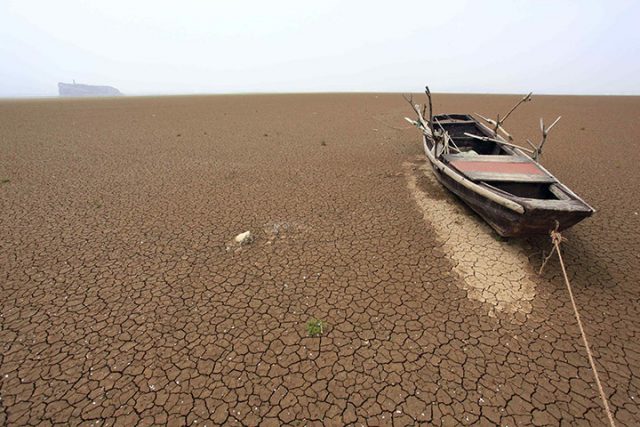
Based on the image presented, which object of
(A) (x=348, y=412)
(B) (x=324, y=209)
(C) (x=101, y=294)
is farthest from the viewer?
(B) (x=324, y=209)

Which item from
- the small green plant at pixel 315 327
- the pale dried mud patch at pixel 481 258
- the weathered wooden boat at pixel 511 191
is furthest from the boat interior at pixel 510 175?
the small green plant at pixel 315 327

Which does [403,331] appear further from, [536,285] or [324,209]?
[324,209]

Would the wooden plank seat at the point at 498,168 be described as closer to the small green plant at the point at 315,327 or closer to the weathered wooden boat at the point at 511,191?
the weathered wooden boat at the point at 511,191

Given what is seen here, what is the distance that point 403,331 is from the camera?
13.7 ft

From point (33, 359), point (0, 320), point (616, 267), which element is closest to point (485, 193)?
point (616, 267)

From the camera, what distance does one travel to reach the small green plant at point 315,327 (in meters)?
4.13

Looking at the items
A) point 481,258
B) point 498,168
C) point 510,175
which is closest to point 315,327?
point 481,258

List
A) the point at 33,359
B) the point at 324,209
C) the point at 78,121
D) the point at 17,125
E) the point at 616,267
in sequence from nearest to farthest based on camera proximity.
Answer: the point at 33,359, the point at 616,267, the point at 324,209, the point at 17,125, the point at 78,121

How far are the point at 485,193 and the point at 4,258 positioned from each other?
887 centimetres

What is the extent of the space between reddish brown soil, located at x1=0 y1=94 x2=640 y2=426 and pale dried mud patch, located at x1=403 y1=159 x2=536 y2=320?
0.57ft

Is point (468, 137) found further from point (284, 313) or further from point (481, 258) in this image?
point (284, 313)

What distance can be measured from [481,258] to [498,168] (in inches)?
96.0

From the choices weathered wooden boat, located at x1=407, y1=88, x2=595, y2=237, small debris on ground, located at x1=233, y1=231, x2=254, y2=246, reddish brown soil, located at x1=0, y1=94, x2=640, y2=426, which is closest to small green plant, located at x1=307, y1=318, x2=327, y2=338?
reddish brown soil, located at x1=0, y1=94, x2=640, y2=426

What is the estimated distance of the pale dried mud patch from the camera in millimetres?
4758
